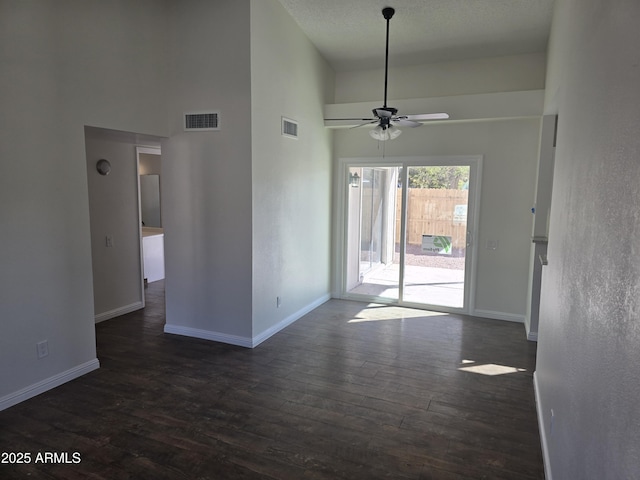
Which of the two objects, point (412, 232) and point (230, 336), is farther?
point (412, 232)

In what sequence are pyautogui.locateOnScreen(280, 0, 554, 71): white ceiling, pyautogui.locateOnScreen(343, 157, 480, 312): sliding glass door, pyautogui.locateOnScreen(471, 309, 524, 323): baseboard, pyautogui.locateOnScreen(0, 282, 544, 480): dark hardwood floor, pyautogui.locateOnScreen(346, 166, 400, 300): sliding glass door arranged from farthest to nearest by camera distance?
pyautogui.locateOnScreen(346, 166, 400, 300): sliding glass door, pyautogui.locateOnScreen(343, 157, 480, 312): sliding glass door, pyautogui.locateOnScreen(471, 309, 524, 323): baseboard, pyautogui.locateOnScreen(280, 0, 554, 71): white ceiling, pyautogui.locateOnScreen(0, 282, 544, 480): dark hardwood floor

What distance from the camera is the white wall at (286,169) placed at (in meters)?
4.38

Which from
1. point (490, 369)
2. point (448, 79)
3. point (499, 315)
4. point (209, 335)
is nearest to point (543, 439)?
point (490, 369)

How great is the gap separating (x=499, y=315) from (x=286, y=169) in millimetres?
3472

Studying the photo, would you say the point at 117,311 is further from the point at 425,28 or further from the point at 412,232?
the point at 425,28

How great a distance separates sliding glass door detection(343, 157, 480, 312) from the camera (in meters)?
5.74

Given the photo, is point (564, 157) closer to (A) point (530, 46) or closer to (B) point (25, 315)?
(A) point (530, 46)

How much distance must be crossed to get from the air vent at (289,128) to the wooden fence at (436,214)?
1.91 meters

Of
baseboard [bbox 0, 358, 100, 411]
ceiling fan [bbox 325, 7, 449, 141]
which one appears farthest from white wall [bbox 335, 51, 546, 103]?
baseboard [bbox 0, 358, 100, 411]

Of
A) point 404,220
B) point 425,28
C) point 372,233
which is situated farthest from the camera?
point 372,233

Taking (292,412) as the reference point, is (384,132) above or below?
above

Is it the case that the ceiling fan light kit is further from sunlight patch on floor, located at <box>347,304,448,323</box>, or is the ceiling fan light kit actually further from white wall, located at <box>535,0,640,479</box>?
sunlight patch on floor, located at <box>347,304,448,323</box>

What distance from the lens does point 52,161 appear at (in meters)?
3.38

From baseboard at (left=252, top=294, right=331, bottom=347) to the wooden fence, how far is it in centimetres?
160
